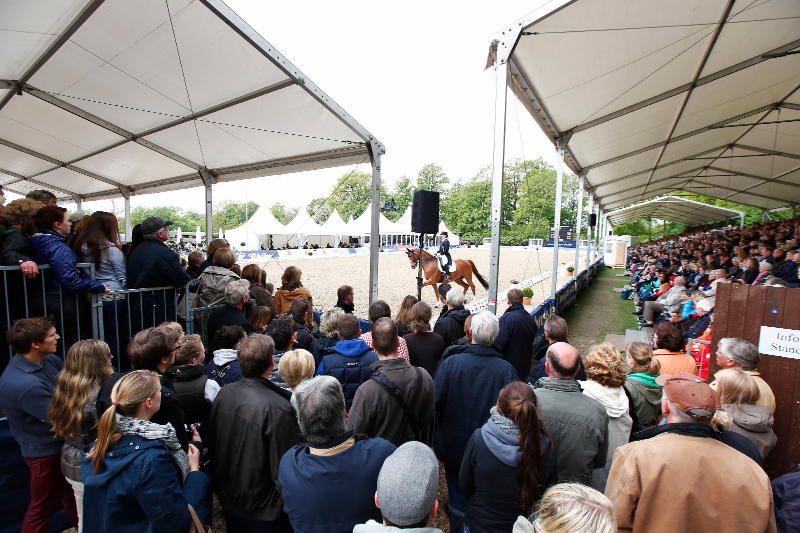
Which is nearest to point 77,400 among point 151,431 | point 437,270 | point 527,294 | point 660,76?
point 151,431

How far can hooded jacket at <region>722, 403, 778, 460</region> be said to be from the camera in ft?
7.00

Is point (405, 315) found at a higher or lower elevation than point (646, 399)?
higher

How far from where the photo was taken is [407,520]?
3.49ft

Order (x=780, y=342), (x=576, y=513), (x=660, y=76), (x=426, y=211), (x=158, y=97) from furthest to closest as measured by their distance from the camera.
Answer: (x=660, y=76)
(x=426, y=211)
(x=158, y=97)
(x=780, y=342)
(x=576, y=513)

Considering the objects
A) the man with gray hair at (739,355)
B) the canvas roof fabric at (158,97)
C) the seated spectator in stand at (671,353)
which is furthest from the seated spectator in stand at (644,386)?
the canvas roof fabric at (158,97)

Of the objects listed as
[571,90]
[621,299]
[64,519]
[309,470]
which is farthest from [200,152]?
[621,299]

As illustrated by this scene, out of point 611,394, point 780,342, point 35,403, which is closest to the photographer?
point 35,403

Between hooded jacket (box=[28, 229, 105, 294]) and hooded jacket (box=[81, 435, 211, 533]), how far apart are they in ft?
5.72

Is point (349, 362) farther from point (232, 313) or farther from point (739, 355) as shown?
point (739, 355)

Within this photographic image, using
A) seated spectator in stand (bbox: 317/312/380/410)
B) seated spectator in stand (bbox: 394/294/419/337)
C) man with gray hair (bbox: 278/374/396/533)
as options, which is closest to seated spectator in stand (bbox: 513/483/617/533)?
man with gray hair (bbox: 278/374/396/533)

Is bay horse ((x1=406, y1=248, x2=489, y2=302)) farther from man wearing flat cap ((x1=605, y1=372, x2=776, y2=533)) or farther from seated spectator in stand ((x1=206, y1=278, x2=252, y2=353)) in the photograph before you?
man wearing flat cap ((x1=605, y1=372, x2=776, y2=533))

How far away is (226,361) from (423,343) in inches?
58.1

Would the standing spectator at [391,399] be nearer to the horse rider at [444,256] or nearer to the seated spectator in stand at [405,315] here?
the seated spectator in stand at [405,315]

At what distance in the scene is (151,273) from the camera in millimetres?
3219
